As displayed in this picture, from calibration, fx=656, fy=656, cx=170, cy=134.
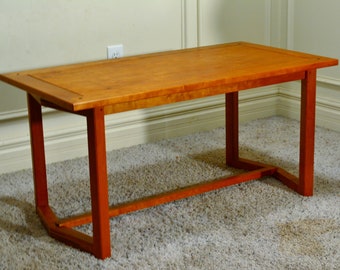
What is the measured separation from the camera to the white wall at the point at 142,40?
2715mm

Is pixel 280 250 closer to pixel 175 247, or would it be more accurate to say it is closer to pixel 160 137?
pixel 175 247

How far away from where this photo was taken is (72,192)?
2.53m

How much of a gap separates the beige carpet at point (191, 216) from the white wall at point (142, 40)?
0.12 m

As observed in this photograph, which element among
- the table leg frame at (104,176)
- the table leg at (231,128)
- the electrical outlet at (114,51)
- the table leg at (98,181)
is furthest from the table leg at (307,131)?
the electrical outlet at (114,51)

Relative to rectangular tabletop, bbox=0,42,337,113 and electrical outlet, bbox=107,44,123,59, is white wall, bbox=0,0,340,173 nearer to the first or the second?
electrical outlet, bbox=107,44,123,59

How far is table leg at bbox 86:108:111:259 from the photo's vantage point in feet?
6.28

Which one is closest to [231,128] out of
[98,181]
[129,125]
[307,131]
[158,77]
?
[307,131]

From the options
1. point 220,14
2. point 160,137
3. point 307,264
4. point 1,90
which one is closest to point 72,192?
point 1,90

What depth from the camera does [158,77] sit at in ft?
6.98

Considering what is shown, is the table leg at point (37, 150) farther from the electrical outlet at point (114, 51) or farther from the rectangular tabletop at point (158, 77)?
the electrical outlet at point (114, 51)

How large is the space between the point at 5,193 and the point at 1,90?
444mm

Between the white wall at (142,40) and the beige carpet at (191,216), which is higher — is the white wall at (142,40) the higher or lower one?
the higher one

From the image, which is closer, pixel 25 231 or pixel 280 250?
pixel 280 250

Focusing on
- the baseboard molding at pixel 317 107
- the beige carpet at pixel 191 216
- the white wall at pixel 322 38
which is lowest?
the beige carpet at pixel 191 216
